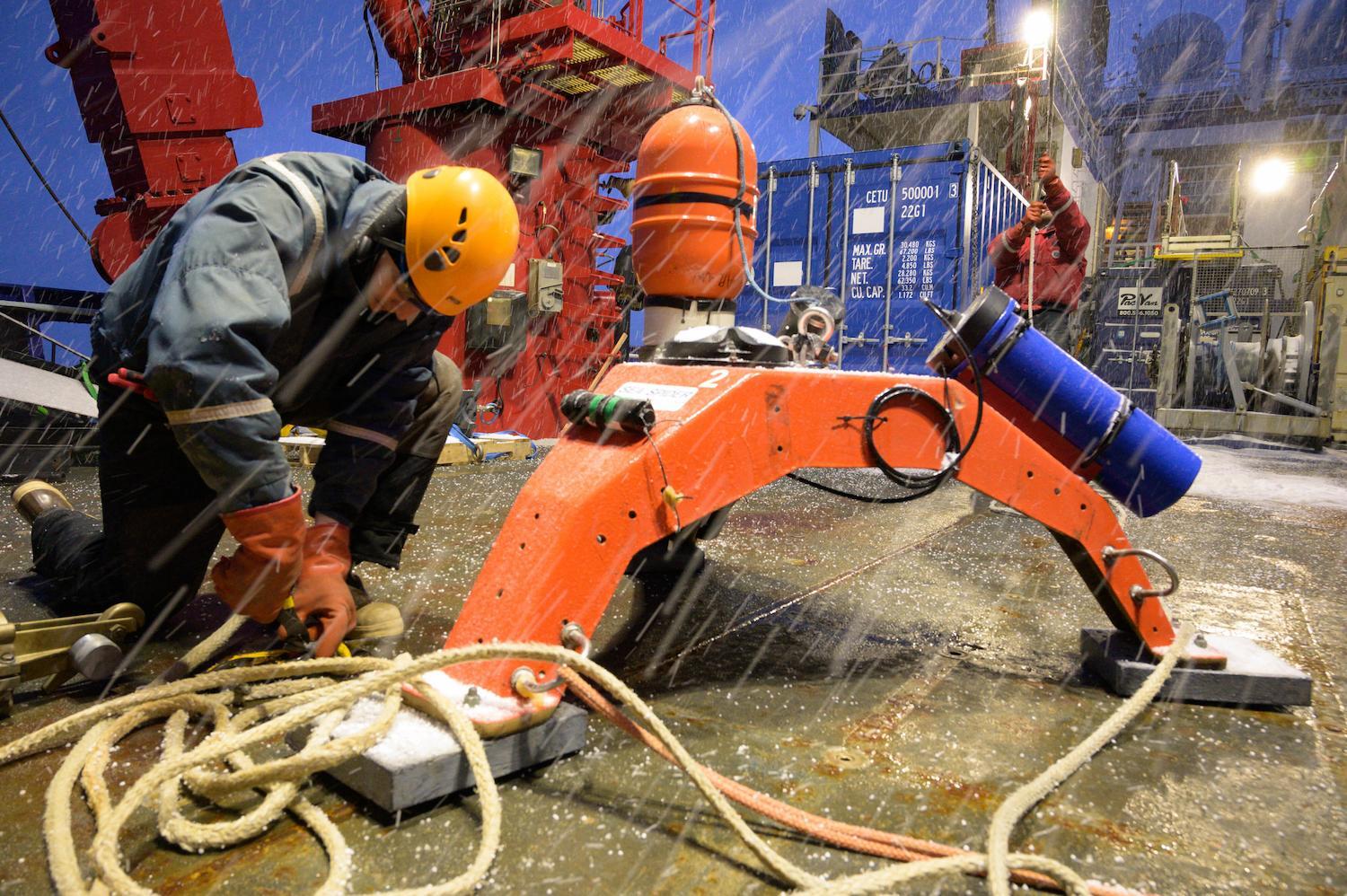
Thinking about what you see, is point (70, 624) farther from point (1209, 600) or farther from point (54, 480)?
point (54, 480)

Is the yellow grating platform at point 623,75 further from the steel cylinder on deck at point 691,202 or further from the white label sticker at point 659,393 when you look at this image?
the white label sticker at point 659,393

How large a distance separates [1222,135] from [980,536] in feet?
111

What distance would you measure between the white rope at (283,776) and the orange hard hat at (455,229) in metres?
0.90

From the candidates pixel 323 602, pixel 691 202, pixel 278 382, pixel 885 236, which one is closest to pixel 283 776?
pixel 323 602

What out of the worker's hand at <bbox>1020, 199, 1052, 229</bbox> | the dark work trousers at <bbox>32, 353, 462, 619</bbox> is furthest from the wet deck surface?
the worker's hand at <bbox>1020, 199, 1052, 229</bbox>

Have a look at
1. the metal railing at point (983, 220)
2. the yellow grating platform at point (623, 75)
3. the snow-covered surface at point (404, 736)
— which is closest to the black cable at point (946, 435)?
the snow-covered surface at point (404, 736)

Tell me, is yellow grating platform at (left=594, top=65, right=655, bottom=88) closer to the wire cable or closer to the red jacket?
the red jacket

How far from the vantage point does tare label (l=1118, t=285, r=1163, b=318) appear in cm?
1482

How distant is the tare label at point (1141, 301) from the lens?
14.8m

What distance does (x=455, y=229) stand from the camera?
72.1 inches

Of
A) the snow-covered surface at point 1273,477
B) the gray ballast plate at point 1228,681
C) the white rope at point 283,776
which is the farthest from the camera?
the snow-covered surface at point 1273,477

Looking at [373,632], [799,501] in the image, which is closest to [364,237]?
[373,632]

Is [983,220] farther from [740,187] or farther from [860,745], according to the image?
[860,745]

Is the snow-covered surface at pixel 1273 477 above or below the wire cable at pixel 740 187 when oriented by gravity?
below
